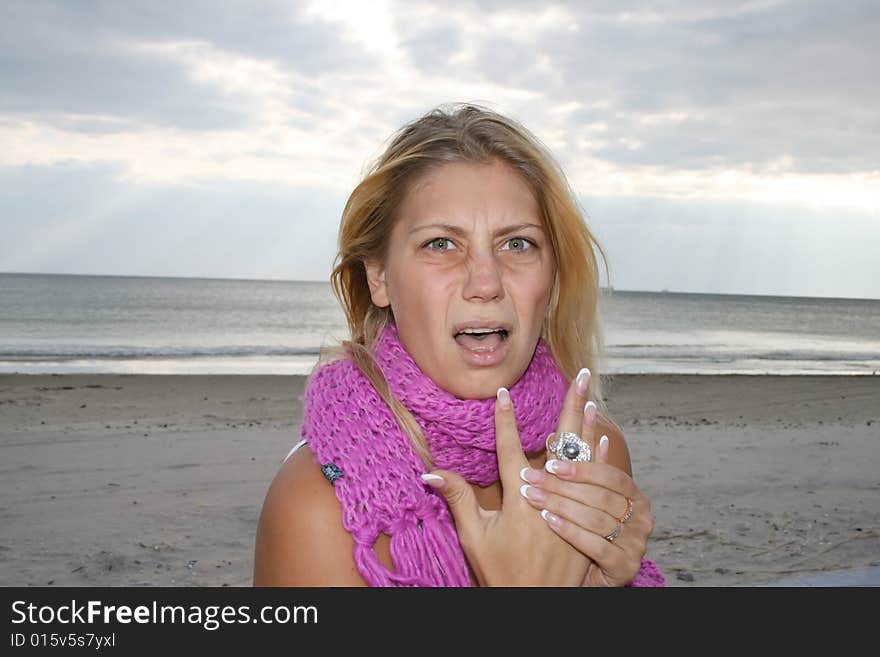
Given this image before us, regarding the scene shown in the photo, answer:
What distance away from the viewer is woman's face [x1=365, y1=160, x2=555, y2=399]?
6.44 feet

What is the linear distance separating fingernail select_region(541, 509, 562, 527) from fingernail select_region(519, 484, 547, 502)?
3cm

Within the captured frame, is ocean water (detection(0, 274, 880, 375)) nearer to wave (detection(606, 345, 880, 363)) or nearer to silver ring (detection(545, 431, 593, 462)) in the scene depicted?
wave (detection(606, 345, 880, 363))

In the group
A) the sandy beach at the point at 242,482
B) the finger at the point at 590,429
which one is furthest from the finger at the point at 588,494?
the sandy beach at the point at 242,482

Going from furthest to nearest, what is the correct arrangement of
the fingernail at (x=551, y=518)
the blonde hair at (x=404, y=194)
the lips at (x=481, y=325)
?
1. the blonde hair at (x=404, y=194)
2. the lips at (x=481, y=325)
3. the fingernail at (x=551, y=518)

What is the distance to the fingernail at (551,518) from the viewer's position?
1701mm

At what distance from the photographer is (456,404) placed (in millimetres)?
2029

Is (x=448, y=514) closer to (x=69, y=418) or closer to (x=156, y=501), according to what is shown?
(x=156, y=501)

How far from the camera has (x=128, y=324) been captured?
3250 centimetres

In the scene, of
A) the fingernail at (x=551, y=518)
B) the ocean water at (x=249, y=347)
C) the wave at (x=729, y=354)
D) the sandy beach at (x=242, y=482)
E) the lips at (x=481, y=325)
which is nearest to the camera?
the fingernail at (x=551, y=518)

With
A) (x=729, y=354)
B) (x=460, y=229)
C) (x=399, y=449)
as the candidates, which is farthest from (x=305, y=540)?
(x=729, y=354)

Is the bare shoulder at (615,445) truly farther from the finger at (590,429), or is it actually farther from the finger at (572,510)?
the finger at (572,510)

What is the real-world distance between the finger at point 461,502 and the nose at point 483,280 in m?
0.45

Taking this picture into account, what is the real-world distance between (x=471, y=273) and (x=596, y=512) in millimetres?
644

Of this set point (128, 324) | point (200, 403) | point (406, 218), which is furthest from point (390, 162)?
point (128, 324)
